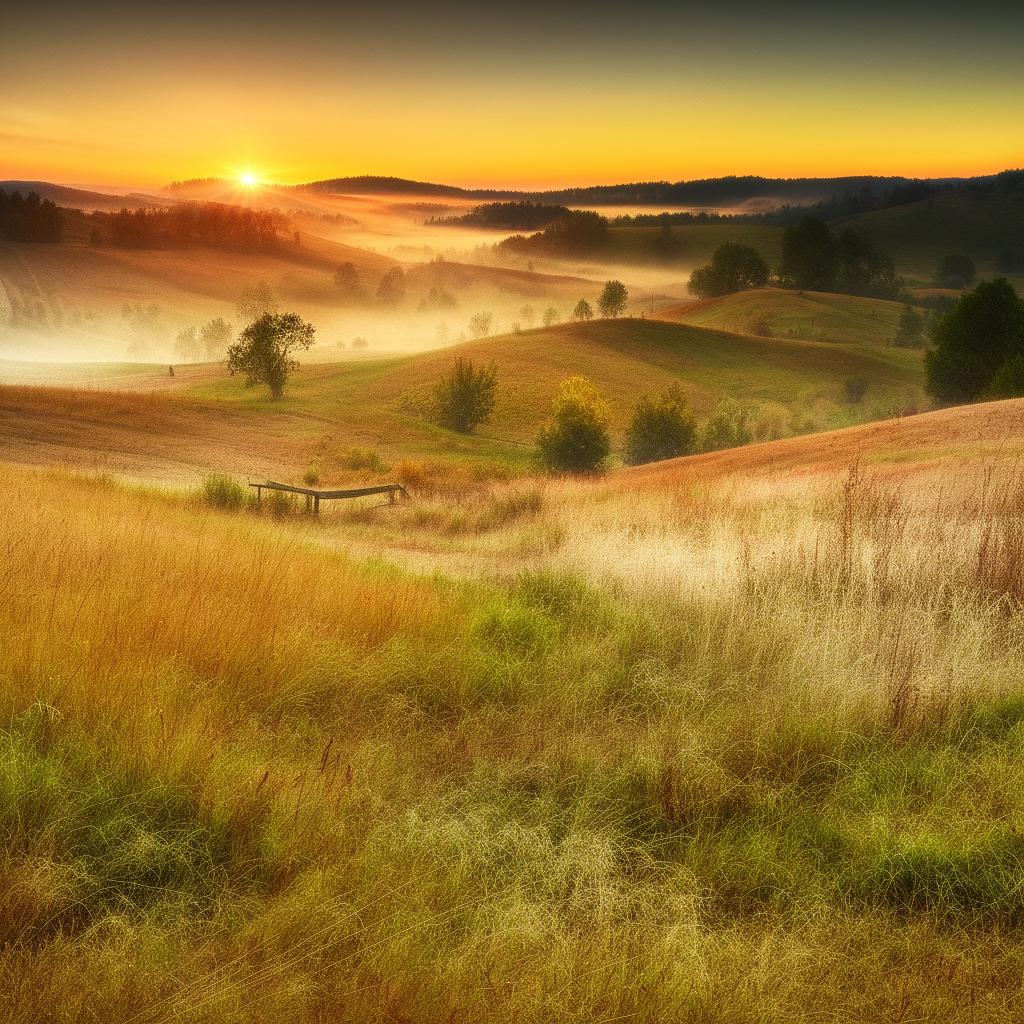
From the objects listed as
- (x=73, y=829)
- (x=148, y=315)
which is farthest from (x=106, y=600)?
(x=148, y=315)

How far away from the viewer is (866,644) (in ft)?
24.3

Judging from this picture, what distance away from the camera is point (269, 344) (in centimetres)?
5147

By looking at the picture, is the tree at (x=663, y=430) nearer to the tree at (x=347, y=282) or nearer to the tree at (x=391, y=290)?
the tree at (x=391, y=290)

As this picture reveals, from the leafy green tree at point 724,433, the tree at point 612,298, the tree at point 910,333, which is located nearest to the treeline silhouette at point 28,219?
the tree at point 612,298

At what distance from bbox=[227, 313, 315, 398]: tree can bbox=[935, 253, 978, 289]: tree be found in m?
149

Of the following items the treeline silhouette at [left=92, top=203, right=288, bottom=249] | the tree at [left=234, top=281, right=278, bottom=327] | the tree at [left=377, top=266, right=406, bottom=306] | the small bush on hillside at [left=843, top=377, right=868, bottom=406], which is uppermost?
the treeline silhouette at [left=92, top=203, right=288, bottom=249]

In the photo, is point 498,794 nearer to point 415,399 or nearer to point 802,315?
point 415,399

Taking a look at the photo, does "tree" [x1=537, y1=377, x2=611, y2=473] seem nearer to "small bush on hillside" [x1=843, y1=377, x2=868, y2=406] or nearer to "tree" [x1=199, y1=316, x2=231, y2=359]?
"small bush on hillside" [x1=843, y1=377, x2=868, y2=406]

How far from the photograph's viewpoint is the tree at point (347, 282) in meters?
169

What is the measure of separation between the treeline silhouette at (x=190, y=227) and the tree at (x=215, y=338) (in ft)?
160

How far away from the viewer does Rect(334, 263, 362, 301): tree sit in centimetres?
16912

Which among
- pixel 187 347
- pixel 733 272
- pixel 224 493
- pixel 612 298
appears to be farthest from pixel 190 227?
pixel 224 493

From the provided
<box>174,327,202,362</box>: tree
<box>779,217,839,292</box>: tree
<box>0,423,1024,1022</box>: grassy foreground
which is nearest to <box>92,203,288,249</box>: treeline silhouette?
<box>174,327,202,362</box>: tree

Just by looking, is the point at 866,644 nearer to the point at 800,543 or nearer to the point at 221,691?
the point at 800,543
